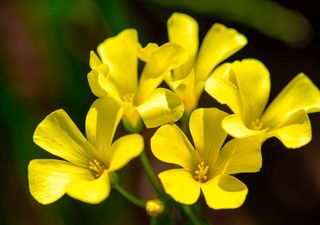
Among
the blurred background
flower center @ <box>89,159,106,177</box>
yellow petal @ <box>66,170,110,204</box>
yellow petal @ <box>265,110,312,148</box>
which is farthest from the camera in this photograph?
the blurred background

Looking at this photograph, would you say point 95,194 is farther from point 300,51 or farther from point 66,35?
point 300,51

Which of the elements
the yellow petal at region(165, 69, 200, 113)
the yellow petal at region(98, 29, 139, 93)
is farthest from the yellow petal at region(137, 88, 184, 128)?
the yellow petal at region(98, 29, 139, 93)

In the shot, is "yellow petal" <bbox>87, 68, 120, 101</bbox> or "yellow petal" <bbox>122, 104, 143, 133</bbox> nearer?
"yellow petal" <bbox>87, 68, 120, 101</bbox>

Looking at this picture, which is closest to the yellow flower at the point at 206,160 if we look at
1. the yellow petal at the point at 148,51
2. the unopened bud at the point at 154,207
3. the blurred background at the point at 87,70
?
the unopened bud at the point at 154,207

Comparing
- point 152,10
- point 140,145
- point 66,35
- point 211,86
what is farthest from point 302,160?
point 140,145

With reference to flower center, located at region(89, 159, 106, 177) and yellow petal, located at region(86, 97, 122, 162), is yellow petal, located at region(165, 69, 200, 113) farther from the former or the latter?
flower center, located at region(89, 159, 106, 177)

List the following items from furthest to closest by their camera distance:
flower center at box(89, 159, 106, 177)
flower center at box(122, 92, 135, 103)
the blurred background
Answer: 1. the blurred background
2. flower center at box(122, 92, 135, 103)
3. flower center at box(89, 159, 106, 177)
